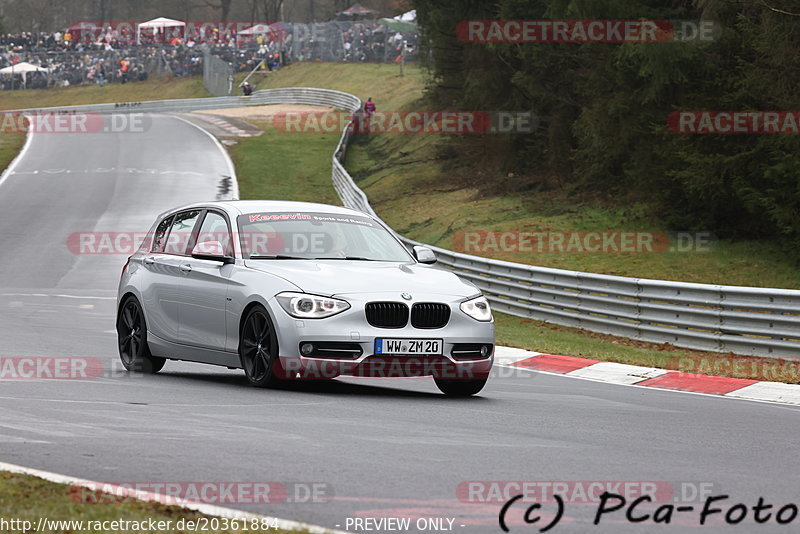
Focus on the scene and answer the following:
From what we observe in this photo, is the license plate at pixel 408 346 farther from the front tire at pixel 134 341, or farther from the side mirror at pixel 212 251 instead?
the front tire at pixel 134 341

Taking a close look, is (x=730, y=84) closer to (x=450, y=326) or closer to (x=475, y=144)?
(x=475, y=144)

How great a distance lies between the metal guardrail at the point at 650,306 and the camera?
16.3m

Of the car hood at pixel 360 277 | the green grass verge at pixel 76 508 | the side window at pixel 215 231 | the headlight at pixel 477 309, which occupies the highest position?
the side window at pixel 215 231

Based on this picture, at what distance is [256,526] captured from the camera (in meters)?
5.52

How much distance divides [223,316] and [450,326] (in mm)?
1998

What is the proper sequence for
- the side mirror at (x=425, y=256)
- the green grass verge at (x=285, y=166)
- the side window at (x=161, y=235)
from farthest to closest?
the green grass verge at (x=285, y=166) → the side window at (x=161, y=235) → the side mirror at (x=425, y=256)

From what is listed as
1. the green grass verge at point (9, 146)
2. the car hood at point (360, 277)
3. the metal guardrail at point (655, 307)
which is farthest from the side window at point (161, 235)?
the green grass verge at point (9, 146)

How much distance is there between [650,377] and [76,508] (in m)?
8.88

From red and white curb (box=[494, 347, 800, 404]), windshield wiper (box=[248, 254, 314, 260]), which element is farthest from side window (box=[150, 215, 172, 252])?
red and white curb (box=[494, 347, 800, 404])

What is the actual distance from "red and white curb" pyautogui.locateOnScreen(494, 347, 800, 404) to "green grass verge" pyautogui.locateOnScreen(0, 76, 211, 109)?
7506cm

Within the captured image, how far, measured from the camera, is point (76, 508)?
5.76m

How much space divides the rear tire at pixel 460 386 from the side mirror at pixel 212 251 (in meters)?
2.10

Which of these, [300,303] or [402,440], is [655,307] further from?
[402,440]

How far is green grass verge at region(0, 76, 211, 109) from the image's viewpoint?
88.6 metres
